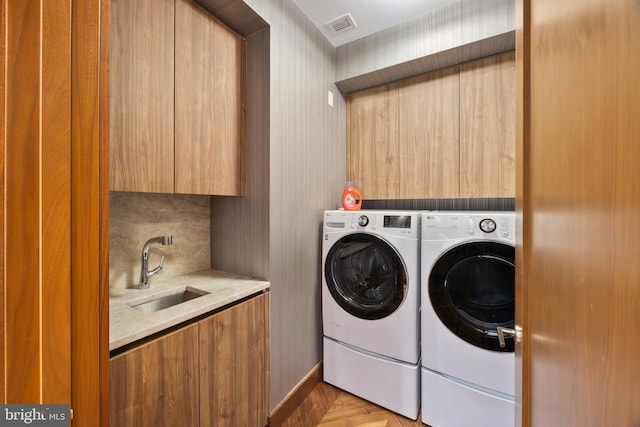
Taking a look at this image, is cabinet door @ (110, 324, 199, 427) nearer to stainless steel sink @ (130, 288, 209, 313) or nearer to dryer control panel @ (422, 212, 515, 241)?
stainless steel sink @ (130, 288, 209, 313)

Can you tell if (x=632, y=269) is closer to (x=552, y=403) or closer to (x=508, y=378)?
(x=552, y=403)

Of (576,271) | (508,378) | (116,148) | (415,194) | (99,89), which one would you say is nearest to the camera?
(576,271)

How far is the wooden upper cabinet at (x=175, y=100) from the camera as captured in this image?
3.38ft

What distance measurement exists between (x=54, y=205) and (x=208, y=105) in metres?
1.04

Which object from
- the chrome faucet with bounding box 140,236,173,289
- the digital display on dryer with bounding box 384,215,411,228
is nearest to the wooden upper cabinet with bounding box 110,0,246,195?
the chrome faucet with bounding box 140,236,173,289

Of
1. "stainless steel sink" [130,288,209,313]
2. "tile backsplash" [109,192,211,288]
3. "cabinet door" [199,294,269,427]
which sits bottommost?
"cabinet door" [199,294,269,427]

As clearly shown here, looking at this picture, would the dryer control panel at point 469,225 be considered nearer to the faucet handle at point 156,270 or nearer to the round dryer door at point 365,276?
the round dryer door at point 365,276

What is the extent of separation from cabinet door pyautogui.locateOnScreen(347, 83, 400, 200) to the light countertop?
131 cm

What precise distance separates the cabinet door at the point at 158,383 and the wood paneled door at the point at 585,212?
1087mm

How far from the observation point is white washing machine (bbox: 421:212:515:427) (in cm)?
126

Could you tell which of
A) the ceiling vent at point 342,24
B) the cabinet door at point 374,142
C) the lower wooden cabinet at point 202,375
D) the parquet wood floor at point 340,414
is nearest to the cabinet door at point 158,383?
the lower wooden cabinet at point 202,375

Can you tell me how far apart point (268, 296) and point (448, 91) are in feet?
6.39

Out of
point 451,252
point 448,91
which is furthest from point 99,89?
point 448,91

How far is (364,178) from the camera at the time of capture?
223cm
